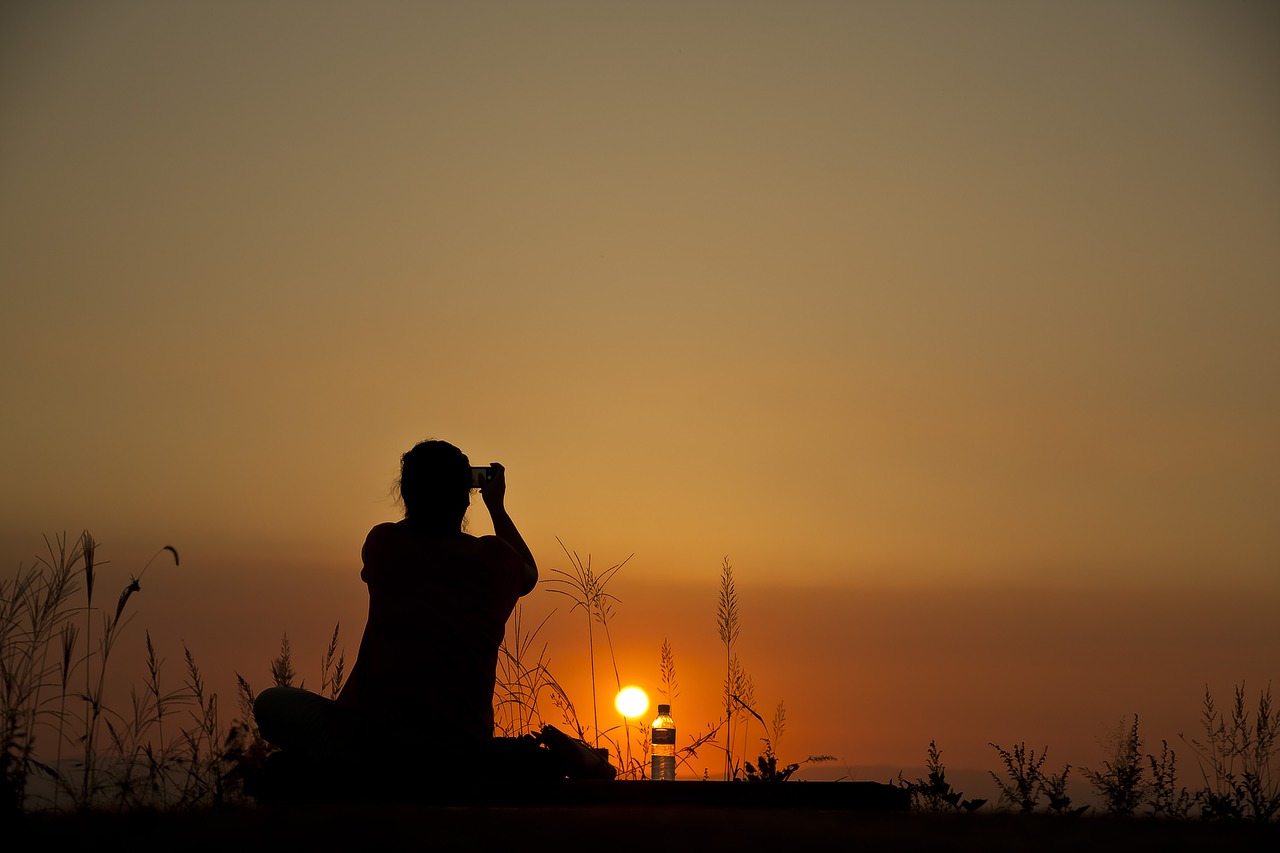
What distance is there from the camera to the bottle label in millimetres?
5578

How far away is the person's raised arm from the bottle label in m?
1.34

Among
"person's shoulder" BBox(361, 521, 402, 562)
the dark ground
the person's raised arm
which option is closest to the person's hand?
the person's raised arm

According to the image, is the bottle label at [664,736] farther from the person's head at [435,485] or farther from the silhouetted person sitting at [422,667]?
the person's head at [435,485]

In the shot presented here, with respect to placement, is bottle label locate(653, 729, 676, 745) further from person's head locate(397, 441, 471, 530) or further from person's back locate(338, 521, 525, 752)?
person's head locate(397, 441, 471, 530)

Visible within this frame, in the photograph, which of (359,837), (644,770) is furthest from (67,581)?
(644,770)

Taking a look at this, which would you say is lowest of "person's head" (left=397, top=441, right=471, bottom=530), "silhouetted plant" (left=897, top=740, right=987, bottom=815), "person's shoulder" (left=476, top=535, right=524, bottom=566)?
"silhouetted plant" (left=897, top=740, right=987, bottom=815)

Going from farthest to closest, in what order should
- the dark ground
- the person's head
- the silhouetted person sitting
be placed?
the person's head → the silhouetted person sitting → the dark ground

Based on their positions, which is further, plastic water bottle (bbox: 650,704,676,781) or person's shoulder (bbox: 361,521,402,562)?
plastic water bottle (bbox: 650,704,676,781)

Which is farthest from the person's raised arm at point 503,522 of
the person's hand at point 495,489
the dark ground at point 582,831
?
the dark ground at point 582,831

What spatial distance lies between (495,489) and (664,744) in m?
1.53

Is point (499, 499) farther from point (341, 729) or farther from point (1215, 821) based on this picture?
point (1215, 821)

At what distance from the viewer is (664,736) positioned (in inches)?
221

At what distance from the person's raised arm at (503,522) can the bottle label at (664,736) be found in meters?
1.34

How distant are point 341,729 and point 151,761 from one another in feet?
2.66
